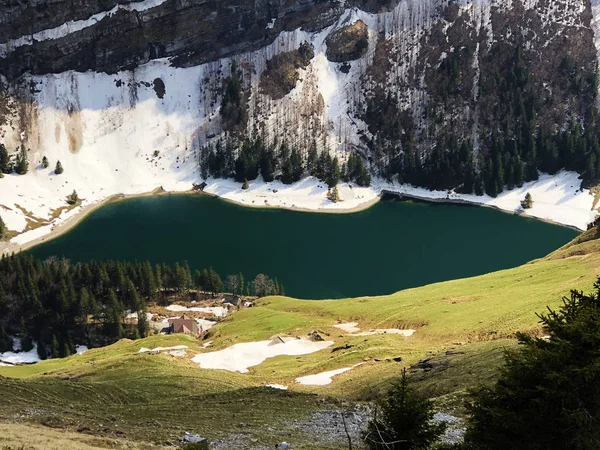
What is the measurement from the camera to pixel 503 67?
618 ft

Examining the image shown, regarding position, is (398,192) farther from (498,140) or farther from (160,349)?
(160,349)

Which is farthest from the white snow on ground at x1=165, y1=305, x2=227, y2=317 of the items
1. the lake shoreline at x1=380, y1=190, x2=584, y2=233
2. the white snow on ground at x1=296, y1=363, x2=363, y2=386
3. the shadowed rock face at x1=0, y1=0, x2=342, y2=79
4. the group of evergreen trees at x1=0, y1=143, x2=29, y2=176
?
the shadowed rock face at x1=0, y1=0, x2=342, y2=79

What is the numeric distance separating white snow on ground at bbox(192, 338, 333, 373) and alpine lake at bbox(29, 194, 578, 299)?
46.8 meters

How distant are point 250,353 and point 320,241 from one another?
79013mm

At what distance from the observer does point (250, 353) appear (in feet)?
207

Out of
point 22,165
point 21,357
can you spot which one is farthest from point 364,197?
point 21,357

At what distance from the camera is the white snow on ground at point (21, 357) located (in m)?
95.4

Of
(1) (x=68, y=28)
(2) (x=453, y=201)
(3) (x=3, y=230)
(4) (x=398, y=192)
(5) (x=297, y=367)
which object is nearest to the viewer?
(5) (x=297, y=367)

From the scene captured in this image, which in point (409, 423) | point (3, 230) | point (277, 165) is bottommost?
point (3, 230)

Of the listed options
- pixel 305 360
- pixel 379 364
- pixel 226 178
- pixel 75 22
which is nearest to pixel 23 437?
pixel 379 364

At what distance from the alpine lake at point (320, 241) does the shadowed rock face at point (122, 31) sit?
56662 mm

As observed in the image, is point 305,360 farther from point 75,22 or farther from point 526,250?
point 75,22

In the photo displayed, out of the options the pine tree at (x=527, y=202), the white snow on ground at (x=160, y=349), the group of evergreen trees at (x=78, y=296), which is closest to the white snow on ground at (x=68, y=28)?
the group of evergreen trees at (x=78, y=296)

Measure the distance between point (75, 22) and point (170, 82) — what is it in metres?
35.2
